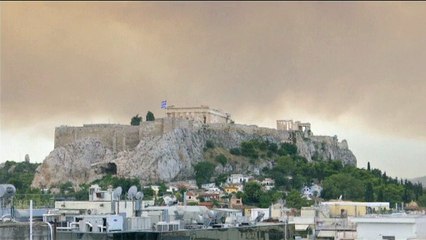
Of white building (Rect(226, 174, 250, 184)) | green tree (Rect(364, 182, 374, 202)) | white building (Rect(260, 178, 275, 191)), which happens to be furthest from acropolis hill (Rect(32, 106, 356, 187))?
green tree (Rect(364, 182, 374, 202))

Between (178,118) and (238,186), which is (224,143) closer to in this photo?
(178,118)

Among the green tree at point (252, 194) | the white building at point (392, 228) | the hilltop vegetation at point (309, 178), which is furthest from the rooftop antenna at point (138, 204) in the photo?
the green tree at point (252, 194)

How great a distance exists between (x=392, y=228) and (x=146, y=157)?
83586mm

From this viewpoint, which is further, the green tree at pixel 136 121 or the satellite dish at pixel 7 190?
the green tree at pixel 136 121

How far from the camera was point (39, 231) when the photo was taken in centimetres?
2027

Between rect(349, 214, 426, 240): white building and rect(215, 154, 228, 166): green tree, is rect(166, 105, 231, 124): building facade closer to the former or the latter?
rect(215, 154, 228, 166): green tree

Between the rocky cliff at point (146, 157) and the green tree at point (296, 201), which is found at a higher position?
the rocky cliff at point (146, 157)

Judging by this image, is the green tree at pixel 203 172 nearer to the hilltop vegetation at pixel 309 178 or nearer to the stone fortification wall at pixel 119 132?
the hilltop vegetation at pixel 309 178

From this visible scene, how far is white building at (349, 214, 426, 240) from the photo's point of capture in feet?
82.6

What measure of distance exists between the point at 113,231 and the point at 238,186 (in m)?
75.3

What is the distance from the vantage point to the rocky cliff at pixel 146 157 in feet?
352

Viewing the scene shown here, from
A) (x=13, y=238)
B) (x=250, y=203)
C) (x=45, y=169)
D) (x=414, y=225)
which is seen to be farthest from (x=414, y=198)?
(x=13, y=238)

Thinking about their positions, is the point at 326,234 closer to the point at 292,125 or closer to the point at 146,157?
the point at 146,157

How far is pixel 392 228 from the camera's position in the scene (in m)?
25.3
